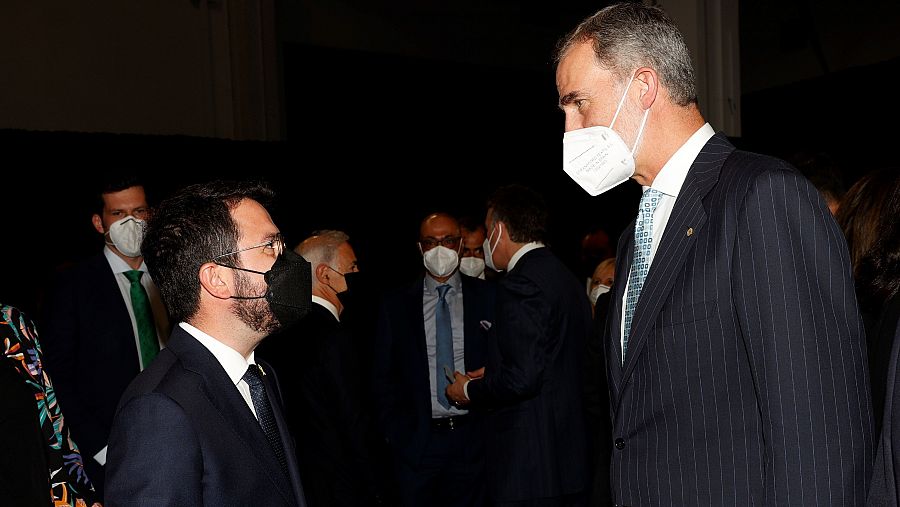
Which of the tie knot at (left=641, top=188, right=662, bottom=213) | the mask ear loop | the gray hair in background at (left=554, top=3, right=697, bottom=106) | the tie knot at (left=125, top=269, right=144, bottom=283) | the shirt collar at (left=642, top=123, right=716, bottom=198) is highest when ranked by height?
the gray hair in background at (left=554, top=3, right=697, bottom=106)

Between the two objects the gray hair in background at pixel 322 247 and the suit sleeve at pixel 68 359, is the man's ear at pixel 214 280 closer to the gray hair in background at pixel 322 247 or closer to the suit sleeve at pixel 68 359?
the suit sleeve at pixel 68 359

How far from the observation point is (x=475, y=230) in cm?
591

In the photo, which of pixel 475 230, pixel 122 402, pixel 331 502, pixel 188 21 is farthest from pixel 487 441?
pixel 188 21

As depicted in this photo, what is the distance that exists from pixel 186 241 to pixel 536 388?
2.14 m

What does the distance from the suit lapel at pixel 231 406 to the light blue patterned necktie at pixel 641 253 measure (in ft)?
2.60

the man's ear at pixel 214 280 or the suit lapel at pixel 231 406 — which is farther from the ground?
the man's ear at pixel 214 280

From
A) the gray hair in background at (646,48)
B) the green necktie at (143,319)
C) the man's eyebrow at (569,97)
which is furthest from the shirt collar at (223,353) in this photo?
the green necktie at (143,319)

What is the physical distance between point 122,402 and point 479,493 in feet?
9.52

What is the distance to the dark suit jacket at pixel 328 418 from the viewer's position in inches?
140

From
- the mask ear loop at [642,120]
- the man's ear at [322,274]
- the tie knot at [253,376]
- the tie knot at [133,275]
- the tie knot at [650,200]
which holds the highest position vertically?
the mask ear loop at [642,120]

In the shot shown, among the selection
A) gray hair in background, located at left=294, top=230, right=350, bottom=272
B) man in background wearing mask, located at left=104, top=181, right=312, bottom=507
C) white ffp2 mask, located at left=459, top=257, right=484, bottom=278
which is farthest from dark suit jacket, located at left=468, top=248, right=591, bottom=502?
white ffp2 mask, located at left=459, top=257, right=484, bottom=278

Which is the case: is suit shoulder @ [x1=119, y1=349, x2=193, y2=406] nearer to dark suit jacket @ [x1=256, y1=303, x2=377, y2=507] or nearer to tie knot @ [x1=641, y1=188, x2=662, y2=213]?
tie knot @ [x1=641, y1=188, x2=662, y2=213]

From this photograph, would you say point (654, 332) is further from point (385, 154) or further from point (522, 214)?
point (385, 154)

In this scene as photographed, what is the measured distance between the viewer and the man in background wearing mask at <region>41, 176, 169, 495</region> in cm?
354
